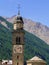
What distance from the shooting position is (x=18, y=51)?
90.9 m

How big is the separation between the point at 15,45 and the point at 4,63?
25.7 metres

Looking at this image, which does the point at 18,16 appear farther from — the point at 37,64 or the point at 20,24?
the point at 37,64

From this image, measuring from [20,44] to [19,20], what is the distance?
6.33 metres

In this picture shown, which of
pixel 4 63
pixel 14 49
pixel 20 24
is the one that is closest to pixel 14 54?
pixel 14 49

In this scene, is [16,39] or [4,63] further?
[4,63]

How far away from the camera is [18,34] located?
9150cm

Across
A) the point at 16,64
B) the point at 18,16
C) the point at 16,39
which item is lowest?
the point at 16,64

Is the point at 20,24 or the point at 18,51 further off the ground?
the point at 20,24

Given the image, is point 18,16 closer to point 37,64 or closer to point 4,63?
point 37,64

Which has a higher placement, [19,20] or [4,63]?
[19,20]

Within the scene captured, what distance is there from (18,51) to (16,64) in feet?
11.3

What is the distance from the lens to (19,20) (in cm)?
9169

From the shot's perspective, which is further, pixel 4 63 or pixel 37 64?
pixel 4 63

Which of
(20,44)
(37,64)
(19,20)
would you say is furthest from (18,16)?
(37,64)
